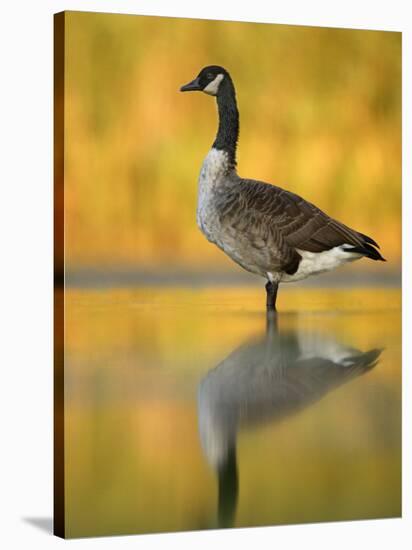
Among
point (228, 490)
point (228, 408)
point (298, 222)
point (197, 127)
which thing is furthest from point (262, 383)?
point (197, 127)

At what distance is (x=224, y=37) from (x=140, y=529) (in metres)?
3.21

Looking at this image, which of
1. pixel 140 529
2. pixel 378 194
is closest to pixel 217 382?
pixel 140 529

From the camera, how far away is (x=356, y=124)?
8.91m

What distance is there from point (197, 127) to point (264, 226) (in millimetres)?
1047

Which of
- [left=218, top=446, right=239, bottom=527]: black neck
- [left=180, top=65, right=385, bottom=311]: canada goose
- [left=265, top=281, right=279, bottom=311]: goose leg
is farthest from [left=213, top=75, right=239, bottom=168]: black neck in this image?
[left=218, top=446, right=239, bottom=527]: black neck

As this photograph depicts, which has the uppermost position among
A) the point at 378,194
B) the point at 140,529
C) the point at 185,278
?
the point at 378,194

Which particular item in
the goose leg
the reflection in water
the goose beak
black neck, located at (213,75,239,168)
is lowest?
the reflection in water

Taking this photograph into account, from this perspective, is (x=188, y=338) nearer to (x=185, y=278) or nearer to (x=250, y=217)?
(x=185, y=278)

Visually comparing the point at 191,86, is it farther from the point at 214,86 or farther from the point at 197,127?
the point at 197,127

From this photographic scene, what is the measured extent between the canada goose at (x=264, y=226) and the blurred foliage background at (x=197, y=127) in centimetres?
8

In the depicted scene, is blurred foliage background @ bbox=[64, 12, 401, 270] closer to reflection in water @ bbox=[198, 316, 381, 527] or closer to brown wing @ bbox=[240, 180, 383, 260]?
brown wing @ bbox=[240, 180, 383, 260]

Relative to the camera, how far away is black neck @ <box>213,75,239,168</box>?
28.5 feet

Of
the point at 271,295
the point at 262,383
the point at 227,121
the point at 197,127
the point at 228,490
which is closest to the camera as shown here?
the point at 228,490

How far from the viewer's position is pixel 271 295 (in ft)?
29.2
